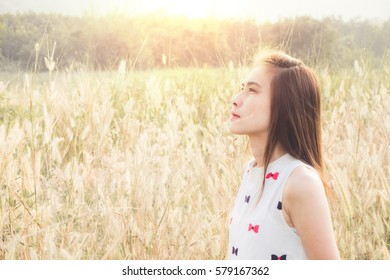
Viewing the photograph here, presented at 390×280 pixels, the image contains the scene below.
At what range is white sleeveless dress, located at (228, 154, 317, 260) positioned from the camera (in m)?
1.67

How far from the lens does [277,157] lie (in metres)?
1.80

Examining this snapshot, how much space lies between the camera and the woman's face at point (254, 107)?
183 centimetres

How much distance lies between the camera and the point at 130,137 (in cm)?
314

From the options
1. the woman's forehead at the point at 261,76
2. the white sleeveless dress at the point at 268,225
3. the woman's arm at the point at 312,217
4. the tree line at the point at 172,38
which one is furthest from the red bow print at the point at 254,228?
the tree line at the point at 172,38

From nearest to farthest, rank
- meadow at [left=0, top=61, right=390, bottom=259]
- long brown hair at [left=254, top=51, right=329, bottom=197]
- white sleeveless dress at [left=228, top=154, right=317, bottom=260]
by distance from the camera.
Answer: white sleeveless dress at [left=228, top=154, right=317, bottom=260] → long brown hair at [left=254, top=51, right=329, bottom=197] → meadow at [left=0, top=61, right=390, bottom=259]

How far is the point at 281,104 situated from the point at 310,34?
344cm

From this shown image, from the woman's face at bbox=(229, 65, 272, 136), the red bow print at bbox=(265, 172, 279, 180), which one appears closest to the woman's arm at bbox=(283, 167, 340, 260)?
the red bow print at bbox=(265, 172, 279, 180)

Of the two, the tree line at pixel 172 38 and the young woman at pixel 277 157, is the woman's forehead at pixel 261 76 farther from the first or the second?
the tree line at pixel 172 38

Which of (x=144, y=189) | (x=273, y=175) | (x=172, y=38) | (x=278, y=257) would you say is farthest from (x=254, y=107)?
(x=172, y=38)

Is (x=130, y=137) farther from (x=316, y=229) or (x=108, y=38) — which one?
(x=108, y=38)

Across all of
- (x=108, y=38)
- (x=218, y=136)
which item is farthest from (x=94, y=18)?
(x=218, y=136)

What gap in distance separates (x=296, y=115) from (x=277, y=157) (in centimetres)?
14

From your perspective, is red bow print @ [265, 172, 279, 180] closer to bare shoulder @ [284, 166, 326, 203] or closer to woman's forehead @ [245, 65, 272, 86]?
bare shoulder @ [284, 166, 326, 203]

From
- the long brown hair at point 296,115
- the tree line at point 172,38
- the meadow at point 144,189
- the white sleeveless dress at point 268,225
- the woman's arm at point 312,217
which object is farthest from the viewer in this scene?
the tree line at point 172,38
